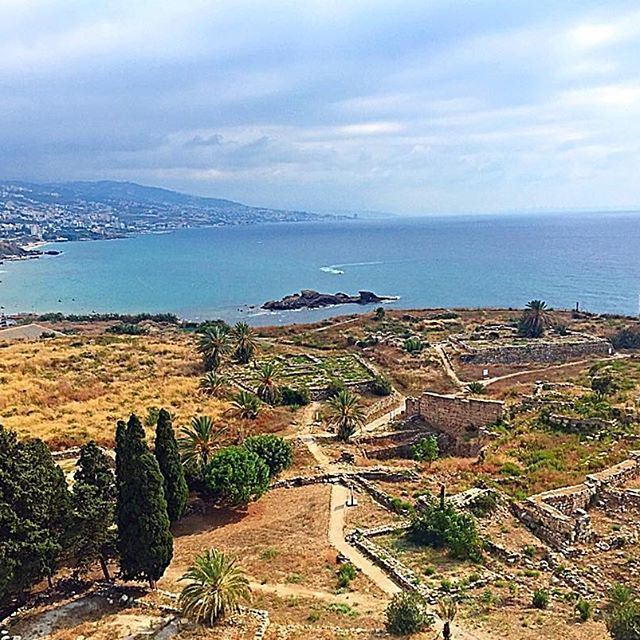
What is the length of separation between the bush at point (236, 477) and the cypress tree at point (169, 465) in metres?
2.43

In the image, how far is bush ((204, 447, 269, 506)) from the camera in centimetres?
2533

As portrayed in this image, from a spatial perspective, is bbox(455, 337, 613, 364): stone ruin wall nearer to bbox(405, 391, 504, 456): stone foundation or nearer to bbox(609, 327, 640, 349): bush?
bbox(609, 327, 640, 349): bush

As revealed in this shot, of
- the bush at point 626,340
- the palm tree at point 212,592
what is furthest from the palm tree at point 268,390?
the bush at point 626,340

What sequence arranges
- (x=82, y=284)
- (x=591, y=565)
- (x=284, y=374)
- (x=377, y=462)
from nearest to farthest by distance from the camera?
(x=591, y=565) → (x=377, y=462) → (x=284, y=374) → (x=82, y=284)

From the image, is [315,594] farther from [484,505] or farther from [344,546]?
[484,505]

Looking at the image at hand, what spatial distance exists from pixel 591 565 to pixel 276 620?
34.7ft

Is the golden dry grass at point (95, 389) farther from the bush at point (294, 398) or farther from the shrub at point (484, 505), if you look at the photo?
the shrub at point (484, 505)

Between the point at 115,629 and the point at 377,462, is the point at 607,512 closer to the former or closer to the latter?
the point at 377,462

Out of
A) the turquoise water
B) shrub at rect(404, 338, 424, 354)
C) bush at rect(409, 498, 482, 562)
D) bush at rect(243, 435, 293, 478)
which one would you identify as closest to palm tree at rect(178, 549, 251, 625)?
bush at rect(409, 498, 482, 562)

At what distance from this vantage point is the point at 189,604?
16.8m

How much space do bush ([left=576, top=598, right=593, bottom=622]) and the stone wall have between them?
17.2m

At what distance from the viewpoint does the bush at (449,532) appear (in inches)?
835

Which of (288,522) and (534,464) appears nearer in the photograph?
(288,522)

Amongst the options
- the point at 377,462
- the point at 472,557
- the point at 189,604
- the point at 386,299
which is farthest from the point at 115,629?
the point at 386,299
